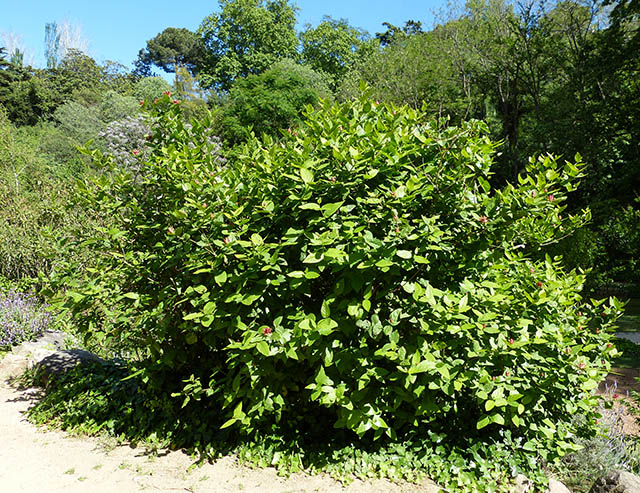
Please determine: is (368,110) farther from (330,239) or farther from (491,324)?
(491,324)

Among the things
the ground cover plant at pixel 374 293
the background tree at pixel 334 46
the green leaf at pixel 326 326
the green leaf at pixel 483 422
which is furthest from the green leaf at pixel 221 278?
the background tree at pixel 334 46

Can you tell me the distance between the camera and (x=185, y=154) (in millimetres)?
3084

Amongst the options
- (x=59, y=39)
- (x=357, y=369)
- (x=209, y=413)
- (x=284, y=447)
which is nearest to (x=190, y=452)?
(x=209, y=413)

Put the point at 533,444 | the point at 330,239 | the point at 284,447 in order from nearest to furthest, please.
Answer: the point at 330,239, the point at 533,444, the point at 284,447

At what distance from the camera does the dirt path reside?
2.67m

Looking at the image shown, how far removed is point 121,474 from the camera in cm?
284

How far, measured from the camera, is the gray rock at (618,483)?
230cm

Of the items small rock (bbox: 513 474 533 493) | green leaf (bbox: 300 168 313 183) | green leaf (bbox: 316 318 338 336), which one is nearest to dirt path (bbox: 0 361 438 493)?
small rock (bbox: 513 474 533 493)

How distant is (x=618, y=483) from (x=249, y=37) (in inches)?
1575

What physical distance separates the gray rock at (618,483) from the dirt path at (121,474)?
898 millimetres

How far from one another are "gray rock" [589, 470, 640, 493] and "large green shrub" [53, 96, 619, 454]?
0.25 m

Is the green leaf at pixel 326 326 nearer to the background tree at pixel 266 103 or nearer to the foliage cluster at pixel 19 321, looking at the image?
the foliage cluster at pixel 19 321

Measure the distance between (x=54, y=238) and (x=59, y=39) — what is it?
187 ft

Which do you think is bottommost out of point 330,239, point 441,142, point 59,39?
point 330,239
